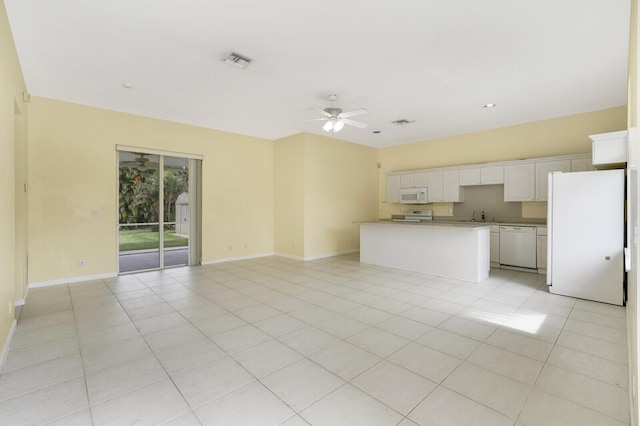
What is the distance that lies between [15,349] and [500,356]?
14.3ft

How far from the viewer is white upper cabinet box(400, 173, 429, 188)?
7.46 meters

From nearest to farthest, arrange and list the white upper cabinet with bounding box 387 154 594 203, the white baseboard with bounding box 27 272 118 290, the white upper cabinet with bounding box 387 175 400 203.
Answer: the white baseboard with bounding box 27 272 118 290, the white upper cabinet with bounding box 387 154 594 203, the white upper cabinet with bounding box 387 175 400 203

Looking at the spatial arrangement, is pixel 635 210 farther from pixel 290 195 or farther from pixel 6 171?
pixel 290 195

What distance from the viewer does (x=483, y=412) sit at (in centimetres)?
186

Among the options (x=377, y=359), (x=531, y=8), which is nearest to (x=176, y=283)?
(x=377, y=359)

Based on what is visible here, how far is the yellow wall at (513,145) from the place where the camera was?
5.33 meters

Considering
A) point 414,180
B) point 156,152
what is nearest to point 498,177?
point 414,180

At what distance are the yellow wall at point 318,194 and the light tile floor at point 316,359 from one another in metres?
2.79

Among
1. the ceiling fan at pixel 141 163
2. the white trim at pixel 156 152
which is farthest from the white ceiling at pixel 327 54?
the ceiling fan at pixel 141 163

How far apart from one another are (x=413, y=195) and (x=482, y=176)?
65.6 inches

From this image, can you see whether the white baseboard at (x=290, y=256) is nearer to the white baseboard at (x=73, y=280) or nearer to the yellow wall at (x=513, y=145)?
the yellow wall at (x=513, y=145)

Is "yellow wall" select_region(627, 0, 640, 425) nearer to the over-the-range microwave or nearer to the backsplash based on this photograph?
the backsplash

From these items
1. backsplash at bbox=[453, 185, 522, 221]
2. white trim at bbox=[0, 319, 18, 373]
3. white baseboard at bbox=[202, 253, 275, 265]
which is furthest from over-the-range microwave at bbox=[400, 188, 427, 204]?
white trim at bbox=[0, 319, 18, 373]

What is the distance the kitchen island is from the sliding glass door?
3964 millimetres
